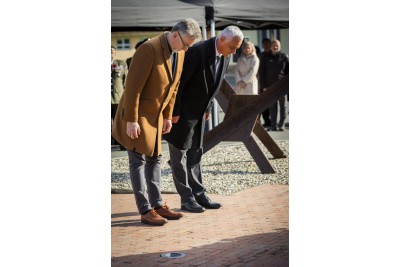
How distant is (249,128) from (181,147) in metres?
1.04

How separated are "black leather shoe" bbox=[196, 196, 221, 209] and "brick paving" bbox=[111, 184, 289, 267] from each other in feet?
0.14

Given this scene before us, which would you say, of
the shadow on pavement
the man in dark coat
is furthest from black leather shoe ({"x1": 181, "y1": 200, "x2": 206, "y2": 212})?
the shadow on pavement

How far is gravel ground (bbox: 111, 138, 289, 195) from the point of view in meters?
8.09

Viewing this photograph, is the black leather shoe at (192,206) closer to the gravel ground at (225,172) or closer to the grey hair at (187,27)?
the gravel ground at (225,172)

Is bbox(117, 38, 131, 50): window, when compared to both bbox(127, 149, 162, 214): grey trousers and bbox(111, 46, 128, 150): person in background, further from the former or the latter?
bbox(127, 149, 162, 214): grey trousers

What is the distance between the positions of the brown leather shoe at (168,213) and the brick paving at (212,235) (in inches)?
1.3

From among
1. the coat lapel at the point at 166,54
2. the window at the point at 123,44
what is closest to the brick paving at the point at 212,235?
the coat lapel at the point at 166,54

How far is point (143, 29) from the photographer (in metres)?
8.08

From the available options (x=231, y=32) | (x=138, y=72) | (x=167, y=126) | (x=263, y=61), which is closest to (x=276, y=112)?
(x=263, y=61)

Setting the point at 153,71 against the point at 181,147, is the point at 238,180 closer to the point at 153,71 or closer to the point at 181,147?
the point at 181,147

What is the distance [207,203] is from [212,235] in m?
0.35

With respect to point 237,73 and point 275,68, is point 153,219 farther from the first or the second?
point 275,68

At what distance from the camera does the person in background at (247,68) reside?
8312mm
